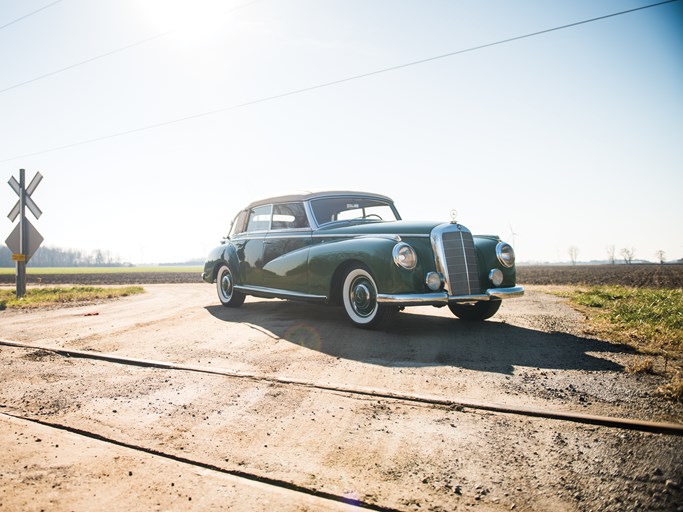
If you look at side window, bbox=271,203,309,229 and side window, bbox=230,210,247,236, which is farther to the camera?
side window, bbox=230,210,247,236

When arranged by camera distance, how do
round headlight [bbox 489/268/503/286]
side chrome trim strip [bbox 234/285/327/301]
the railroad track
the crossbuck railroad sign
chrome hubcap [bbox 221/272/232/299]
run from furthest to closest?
1. the crossbuck railroad sign
2. chrome hubcap [bbox 221/272/232/299]
3. side chrome trim strip [bbox 234/285/327/301]
4. round headlight [bbox 489/268/503/286]
5. the railroad track

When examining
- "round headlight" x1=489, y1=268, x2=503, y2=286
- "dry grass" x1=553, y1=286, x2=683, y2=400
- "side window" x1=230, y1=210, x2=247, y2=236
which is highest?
"side window" x1=230, y1=210, x2=247, y2=236

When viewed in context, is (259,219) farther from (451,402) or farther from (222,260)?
(451,402)

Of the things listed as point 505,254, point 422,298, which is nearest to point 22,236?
point 422,298

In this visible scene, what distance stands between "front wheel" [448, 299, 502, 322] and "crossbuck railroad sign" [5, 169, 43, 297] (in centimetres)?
1160

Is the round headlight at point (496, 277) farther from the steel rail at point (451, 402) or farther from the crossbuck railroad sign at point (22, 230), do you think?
the crossbuck railroad sign at point (22, 230)

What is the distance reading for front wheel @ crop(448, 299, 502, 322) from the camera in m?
6.85

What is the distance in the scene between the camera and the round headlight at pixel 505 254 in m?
6.62

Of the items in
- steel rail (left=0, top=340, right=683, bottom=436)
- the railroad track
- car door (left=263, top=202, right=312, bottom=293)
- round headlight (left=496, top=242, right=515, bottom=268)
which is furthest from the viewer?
car door (left=263, top=202, right=312, bottom=293)

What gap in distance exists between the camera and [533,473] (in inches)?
93.5

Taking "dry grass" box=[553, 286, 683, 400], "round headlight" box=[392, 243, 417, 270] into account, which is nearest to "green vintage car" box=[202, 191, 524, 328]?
"round headlight" box=[392, 243, 417, 270]

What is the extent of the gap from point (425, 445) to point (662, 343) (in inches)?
142

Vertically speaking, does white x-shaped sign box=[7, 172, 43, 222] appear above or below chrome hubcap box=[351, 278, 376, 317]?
above

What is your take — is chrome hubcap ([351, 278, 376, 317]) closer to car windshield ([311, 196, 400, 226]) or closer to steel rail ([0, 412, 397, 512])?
car windshield ([311, 196, 400, 226])
